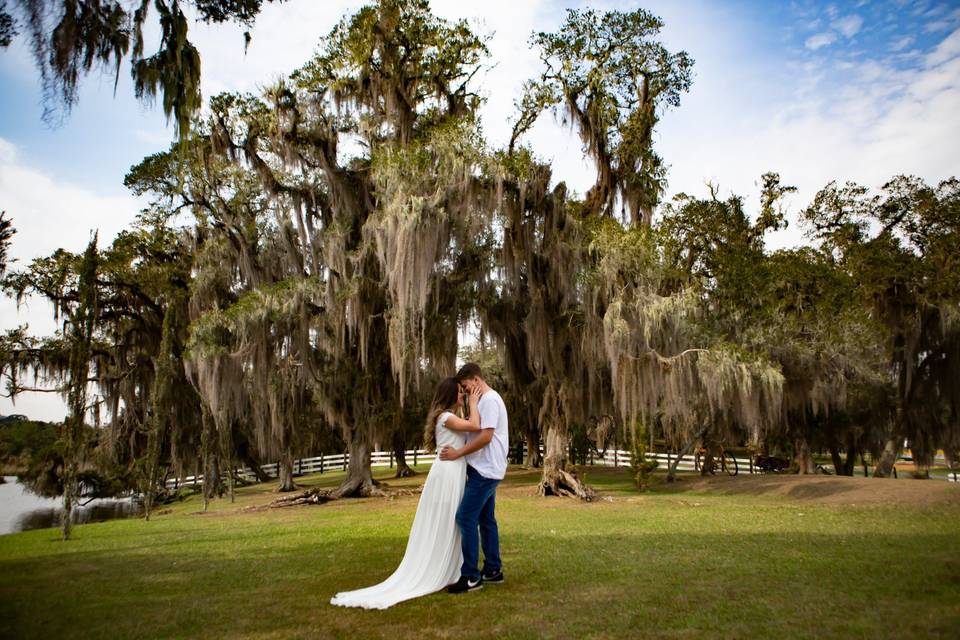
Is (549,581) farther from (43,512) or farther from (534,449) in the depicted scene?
(534,449)

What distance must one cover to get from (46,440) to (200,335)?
16671 millimetres

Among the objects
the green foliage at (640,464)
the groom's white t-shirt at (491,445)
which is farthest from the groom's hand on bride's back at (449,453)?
the green foliage at (640,464)

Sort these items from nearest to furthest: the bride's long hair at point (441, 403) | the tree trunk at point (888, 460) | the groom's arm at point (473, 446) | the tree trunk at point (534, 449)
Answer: the groom's arm at point (473, 446), the bride's long hair at point (441, 403), the tree trunk at point (888, 460), the tree trunk at point (534, 449)

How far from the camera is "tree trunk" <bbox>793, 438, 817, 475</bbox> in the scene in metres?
20.9

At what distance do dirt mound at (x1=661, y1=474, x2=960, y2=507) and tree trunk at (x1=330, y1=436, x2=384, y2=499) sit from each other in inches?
321

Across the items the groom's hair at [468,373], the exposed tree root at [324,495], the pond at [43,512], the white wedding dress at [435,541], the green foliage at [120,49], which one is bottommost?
the pond at [43,512]

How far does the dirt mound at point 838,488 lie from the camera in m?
11.8

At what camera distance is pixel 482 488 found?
5.18 metres

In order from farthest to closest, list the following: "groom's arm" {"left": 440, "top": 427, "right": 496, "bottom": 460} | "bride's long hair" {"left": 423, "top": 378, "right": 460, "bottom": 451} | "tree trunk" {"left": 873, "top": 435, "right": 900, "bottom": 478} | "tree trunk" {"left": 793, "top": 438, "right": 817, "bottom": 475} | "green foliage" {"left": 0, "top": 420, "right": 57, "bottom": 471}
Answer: "green foliage" {"left": 0, "top": 420, "right": 57, "bottom": 471} → "tree trunk" {"left": 793, "top": 438, "right": 817, "bottom": 475} → "tree trunk" {"left": 873, "top": 435, "right": 900, "bottom": 478} → "bride's long hair" {"left": 423, "top": 378, "right": 460, "bottom": 451} → "groom's arm" {"left": 440, "top": 427, "right": 496, "bottom": 460}

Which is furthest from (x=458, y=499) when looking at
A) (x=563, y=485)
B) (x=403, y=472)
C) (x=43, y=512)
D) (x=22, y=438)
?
(x=22, y=438)

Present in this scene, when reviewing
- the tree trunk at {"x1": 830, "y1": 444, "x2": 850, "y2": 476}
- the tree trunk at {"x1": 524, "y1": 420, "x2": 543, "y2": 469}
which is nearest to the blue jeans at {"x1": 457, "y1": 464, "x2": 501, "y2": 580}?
the tree trunk at {"x1": 524, "y1": 420, "x2": 543, "y2": 469}

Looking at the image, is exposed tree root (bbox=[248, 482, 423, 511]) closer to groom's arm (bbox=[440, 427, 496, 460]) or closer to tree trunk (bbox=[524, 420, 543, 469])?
tree trunk (bbox=[524, 420, 543, 469])

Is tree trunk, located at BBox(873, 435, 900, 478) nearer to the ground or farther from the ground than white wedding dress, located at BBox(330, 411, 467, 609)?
nearer to the ground

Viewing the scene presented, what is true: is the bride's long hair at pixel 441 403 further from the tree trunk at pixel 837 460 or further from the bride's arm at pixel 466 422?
the tree trunk at pixel 837 460
